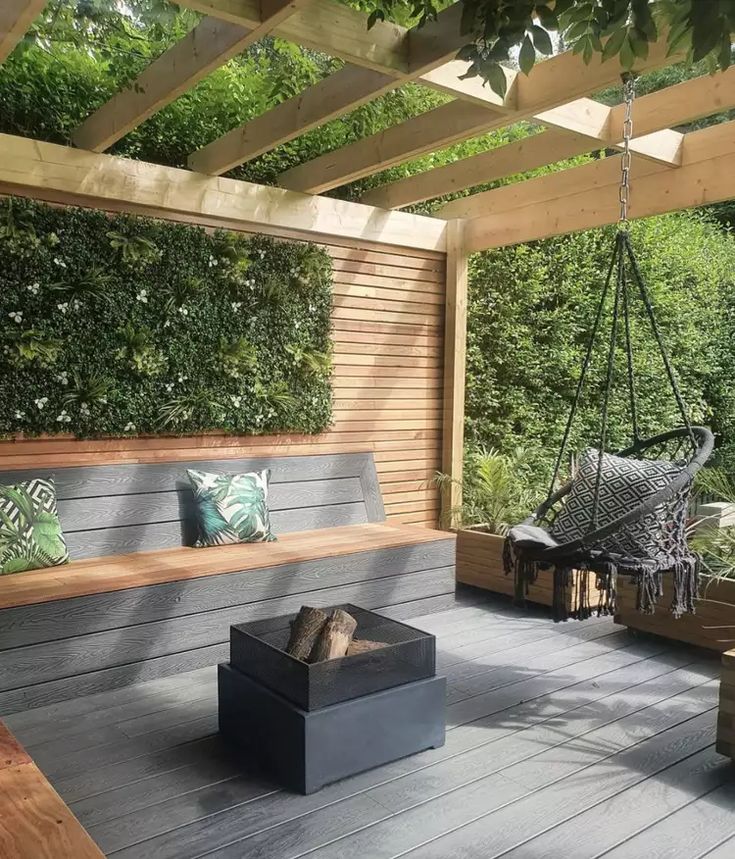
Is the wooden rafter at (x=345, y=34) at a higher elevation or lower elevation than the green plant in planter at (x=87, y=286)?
higher

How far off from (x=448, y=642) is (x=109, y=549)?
6.13 ft

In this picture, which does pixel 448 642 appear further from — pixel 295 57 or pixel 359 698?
pixel 295 57

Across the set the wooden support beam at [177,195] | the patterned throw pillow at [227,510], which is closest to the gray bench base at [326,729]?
the patterned throw pillow at [227,510]

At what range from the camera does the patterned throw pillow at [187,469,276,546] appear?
438 centimetres

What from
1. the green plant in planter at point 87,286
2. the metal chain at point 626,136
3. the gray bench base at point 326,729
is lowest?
the gray bench base at point 326,729

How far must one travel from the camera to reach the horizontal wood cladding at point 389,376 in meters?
5.32

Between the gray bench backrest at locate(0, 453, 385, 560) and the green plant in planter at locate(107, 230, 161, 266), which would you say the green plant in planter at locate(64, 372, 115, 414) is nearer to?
the gray bench backrest at locate(0, 453, 385, 560)

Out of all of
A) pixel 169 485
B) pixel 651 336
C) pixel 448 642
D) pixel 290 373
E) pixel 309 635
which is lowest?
pixel 448 642

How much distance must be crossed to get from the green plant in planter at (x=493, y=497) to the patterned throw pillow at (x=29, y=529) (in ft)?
9.07

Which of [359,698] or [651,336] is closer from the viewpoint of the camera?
[359,698]

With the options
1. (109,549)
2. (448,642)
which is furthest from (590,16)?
(109,549)

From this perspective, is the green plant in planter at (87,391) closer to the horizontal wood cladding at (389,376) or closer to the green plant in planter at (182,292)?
the green plant in planter at (182,292)

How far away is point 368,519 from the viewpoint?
523cm

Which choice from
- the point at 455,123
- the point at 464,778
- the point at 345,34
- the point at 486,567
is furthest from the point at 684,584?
the point at 345,34
